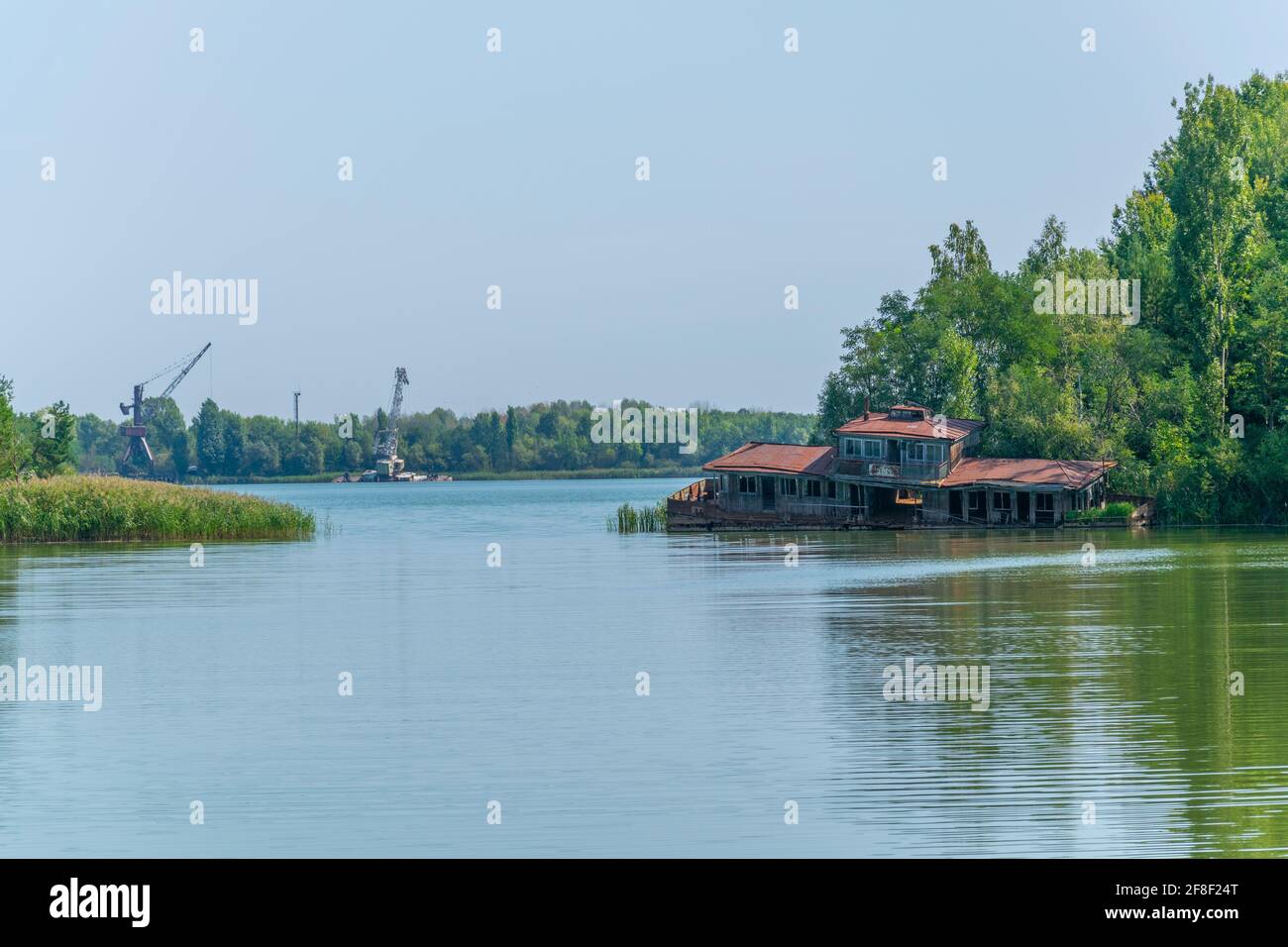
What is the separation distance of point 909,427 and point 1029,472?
774 cm

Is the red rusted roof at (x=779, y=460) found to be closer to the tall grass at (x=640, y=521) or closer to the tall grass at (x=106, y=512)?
the tall grass at (x=640, y=521)

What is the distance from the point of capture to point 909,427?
95.7 m

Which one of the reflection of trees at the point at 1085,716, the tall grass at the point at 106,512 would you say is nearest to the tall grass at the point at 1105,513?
the reflection of trees at the point at 1085,716

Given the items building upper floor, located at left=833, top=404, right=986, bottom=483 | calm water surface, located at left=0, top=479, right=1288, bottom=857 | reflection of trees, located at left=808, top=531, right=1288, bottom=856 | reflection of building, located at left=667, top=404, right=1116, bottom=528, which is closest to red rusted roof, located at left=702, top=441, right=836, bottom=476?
reflection of building, located at left=667, top=404, right=1116, bottom=528

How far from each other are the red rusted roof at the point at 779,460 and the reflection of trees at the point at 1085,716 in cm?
4778

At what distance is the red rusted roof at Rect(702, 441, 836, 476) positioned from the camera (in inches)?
3873

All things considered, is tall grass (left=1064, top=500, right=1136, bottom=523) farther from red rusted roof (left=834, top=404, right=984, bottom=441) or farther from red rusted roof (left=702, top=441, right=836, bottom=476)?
red rusted roof (left=702, top=441, right=836, bottom=476)

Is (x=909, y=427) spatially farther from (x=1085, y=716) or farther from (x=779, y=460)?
(x=1085, y=716)

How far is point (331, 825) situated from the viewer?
63.1ft

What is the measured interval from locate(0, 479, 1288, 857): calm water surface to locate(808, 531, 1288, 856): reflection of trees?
0.26 feet

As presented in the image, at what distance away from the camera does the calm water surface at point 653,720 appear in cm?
1877

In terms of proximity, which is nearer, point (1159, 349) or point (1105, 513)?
point (1105, 513)

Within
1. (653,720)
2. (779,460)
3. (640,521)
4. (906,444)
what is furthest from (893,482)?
(653,720)
